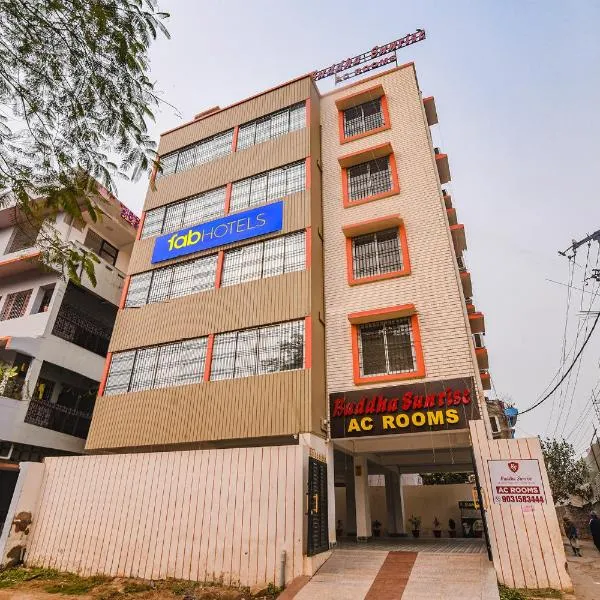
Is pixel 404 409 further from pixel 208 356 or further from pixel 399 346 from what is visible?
pixel 208 356

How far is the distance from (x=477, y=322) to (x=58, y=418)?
717 inches

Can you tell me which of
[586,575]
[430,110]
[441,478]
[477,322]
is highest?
[430,110]

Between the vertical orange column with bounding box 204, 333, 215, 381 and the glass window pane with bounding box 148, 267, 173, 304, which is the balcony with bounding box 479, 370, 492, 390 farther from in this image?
the glass window pane with bounding box 148, 267, 173, 304

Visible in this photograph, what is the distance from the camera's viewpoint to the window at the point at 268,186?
16188 millimetres

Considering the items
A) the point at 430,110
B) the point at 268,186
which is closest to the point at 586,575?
the point at 268,186

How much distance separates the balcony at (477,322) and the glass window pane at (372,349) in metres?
5.25

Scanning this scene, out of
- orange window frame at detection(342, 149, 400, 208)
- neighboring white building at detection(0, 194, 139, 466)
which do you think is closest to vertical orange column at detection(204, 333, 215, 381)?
orange window frame at detection(342, 149, 400, 208)

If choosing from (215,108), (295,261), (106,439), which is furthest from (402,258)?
(215,108)

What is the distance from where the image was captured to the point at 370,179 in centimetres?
1619

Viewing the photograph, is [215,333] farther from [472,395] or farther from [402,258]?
[472,395]

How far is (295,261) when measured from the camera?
47.4 ft

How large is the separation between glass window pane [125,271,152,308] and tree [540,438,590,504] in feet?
119

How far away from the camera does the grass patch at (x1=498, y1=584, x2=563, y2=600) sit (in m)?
7.88

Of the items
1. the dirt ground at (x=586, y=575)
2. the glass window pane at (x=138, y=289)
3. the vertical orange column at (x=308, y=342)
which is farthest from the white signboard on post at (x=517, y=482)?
the glass window pane at (x=138, y=289)
